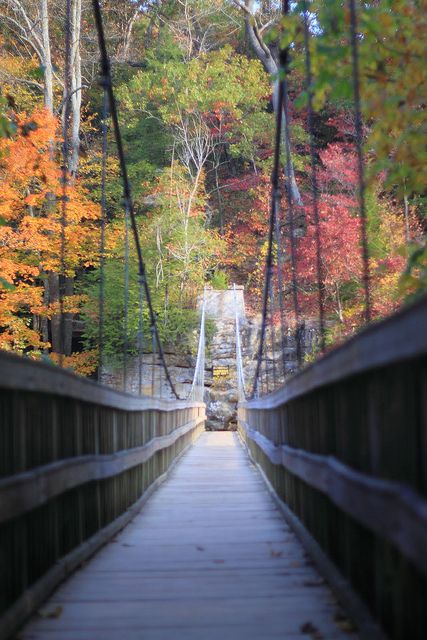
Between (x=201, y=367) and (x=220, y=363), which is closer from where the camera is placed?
(x=201, y=367)

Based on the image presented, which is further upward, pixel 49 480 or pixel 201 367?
pixel 201 367

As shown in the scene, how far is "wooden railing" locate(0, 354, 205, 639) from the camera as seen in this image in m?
2.20

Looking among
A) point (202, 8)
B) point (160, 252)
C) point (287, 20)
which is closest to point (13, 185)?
point (160, 252)

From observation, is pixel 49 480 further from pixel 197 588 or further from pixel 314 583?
pixel 314 583

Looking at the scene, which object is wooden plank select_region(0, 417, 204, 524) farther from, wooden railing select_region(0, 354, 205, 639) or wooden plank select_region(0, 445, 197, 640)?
wooden plank select_region(0, 445, 197, 640)

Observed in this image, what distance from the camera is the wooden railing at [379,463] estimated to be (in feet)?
4.99

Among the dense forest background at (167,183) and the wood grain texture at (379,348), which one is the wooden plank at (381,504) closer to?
the wood grain texture at (379,348)

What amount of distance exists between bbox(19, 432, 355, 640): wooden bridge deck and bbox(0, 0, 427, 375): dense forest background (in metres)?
8.89

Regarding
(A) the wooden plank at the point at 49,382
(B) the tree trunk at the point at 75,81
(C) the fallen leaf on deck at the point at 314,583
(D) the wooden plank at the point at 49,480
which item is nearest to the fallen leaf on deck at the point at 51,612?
(D) the wooden plank at the point at 49,480

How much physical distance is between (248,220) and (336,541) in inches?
930

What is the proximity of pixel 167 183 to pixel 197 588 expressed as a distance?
68.1 ft

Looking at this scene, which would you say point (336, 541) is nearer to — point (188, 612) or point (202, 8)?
point (188, 612)

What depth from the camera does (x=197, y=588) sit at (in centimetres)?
285

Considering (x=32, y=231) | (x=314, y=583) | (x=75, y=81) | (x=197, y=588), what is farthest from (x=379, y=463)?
(x=75, y=81)
